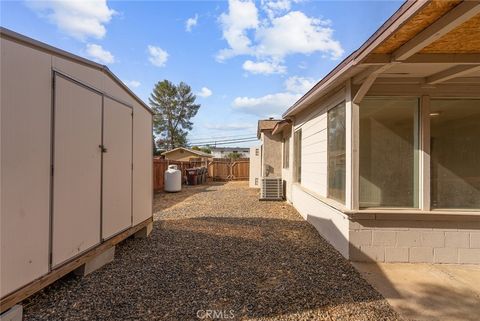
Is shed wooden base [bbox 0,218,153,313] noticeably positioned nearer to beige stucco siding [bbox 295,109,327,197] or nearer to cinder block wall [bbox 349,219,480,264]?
cinder block wall [bbox 349,219,480,264]

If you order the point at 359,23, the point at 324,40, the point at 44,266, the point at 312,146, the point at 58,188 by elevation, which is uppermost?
the point at 324,40

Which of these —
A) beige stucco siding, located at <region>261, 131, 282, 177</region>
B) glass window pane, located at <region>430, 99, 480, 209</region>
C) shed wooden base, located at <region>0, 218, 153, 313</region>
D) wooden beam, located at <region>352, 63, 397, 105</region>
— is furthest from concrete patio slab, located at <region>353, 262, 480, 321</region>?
beige stucco siding, located at <region>261, 131, 282, 177</region>

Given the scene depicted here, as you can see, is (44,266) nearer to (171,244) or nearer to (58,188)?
(58,188)

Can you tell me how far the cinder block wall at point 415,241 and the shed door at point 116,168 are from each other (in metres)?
3.38

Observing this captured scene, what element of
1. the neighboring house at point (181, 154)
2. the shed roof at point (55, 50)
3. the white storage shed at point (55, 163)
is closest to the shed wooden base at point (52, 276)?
the white storage shed at point (55, 163)

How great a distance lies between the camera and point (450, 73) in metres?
3.51

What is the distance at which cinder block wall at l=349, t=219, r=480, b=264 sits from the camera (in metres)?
3.82

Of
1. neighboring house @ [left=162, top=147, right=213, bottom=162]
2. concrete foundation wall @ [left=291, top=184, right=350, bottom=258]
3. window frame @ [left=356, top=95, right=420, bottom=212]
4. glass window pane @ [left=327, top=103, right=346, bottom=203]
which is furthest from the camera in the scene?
neighboring house @ [left=162, top=147, right=213, bottom=162]

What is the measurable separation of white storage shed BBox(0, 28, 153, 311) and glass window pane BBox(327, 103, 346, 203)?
3415 mm

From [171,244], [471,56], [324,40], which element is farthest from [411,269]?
[324,40]

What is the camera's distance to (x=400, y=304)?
2.73 metres

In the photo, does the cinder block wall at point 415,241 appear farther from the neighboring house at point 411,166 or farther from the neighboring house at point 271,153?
the neighboring house at point 271,153

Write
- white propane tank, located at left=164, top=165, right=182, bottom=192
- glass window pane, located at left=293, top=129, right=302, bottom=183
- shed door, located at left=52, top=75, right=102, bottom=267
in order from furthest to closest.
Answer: white propane tank, located at left=164, top=165, right=182, bottom=192
glass window pane, located at left=293, top=129, right=302, bottom=183
shed door, located at left=52, top=75, right=102, bottom=267

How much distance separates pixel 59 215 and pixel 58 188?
0.90 feet
